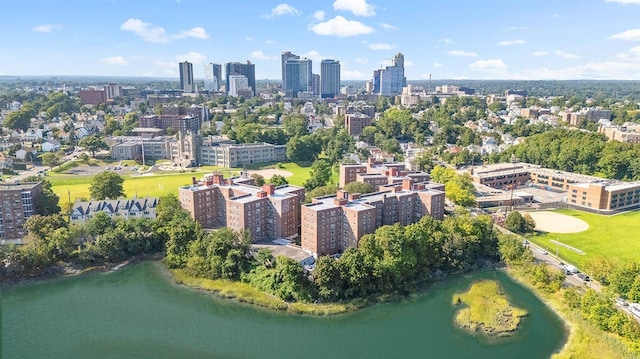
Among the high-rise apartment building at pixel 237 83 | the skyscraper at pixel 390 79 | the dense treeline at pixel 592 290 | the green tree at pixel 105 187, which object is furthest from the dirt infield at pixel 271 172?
the skyscraper at pixel 390 79

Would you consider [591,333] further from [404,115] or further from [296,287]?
[404,115]

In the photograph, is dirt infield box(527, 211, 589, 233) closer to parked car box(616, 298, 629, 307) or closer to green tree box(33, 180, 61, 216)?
parked car box(616, 298, 629, 307)

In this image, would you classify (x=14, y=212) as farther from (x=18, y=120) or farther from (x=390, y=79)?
(x=390, y=79)

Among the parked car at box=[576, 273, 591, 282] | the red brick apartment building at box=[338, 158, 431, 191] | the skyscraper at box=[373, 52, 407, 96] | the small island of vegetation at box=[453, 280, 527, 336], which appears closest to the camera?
the small island of vegetation at box=[453, 280, 527, 336]

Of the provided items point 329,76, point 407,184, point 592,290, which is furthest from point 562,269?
point 329,76

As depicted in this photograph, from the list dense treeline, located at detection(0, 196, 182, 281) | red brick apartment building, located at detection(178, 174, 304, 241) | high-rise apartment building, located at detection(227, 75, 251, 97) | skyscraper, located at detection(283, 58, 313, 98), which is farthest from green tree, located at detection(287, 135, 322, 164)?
skyscraper, located at detection(283, 58, 313, 98)

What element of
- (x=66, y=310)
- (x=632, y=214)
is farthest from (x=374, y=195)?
(x=632, y=214)
